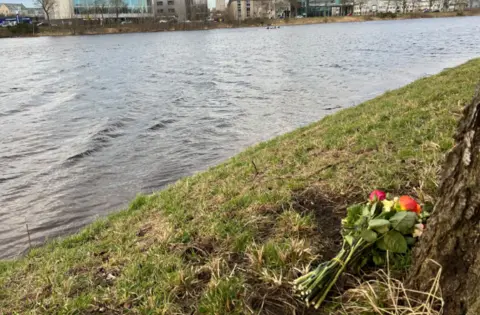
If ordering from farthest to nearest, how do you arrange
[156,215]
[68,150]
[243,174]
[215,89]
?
[215,89] → [68,150] → [243,174] → [156,215]

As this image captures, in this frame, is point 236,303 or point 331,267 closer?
point 331,267

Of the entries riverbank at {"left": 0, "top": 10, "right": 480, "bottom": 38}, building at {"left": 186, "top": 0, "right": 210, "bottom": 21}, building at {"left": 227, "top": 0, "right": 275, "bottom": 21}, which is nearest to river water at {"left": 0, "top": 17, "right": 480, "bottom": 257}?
riverbank at {"left": 0, "top": 10, "right": 480, "bottom": 38}

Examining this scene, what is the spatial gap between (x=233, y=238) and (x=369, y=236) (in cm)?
153

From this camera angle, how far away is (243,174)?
6.42m

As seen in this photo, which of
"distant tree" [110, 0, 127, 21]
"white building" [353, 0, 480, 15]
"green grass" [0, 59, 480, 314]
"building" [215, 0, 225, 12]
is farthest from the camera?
"building" [215, 0, 225, 12]

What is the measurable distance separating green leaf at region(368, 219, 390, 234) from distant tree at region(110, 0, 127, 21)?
506 feet

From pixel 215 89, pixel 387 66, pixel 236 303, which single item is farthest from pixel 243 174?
pixel 387 66

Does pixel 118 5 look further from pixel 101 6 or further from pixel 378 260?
pixel 378 260

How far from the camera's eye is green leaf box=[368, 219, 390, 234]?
9.05ft

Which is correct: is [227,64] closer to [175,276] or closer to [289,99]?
[289,99]

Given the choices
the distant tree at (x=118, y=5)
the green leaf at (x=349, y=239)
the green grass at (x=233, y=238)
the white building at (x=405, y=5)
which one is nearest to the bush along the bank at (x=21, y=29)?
the distant tree at (x=118, y=5)

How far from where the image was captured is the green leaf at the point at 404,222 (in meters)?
2.75

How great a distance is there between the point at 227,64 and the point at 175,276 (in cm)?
3320

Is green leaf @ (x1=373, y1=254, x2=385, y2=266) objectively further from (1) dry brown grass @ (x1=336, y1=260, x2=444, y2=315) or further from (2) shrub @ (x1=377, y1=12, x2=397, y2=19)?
(2) shrub @ (x1=377, y1=12, x2=397, y2=19)
